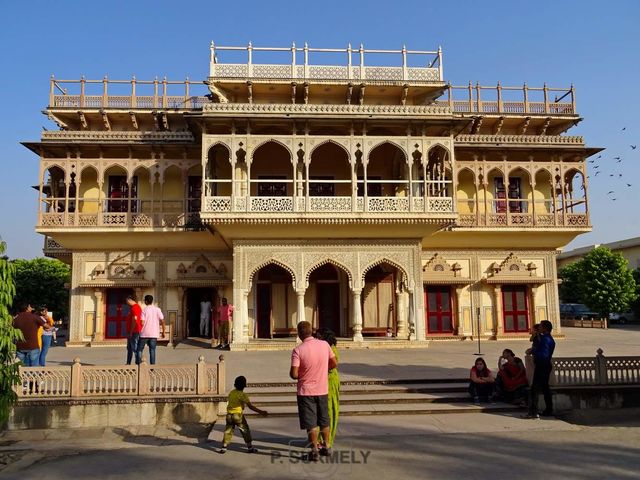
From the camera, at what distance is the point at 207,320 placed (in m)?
21.2

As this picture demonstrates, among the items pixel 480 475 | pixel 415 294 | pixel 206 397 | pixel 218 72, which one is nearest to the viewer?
pixel 480 475

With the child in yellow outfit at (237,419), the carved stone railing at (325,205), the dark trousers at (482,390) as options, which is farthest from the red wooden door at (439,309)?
the child in yellow outfit at (237,419)

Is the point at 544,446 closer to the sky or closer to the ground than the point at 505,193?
closer to the ground

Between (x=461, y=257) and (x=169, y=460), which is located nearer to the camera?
(x=169, y=460)

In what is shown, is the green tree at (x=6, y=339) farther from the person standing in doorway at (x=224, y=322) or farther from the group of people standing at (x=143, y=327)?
the person standing in doorway at (x=224, y=322)

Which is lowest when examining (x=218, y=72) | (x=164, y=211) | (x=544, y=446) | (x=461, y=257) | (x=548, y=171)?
(x=544, y=446)

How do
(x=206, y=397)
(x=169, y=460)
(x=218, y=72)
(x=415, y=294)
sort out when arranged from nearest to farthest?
(x=169, y=460) < (x=206, y=397) < (x=415, y=294) < (x=218, y=72)

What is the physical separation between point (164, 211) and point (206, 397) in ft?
42.0

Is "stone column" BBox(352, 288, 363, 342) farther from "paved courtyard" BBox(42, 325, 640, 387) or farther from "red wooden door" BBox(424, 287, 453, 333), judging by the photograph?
"red wooden door" BBox(424, 287, 453, 333)

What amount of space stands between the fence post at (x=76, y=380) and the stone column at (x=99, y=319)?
38.0ft

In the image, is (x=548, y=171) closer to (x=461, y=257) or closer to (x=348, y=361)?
(x=461, y=257)

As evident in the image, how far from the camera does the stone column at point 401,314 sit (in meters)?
19.8

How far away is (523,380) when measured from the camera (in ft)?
32.0

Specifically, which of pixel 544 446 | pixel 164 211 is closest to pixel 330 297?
pixel 164 211
